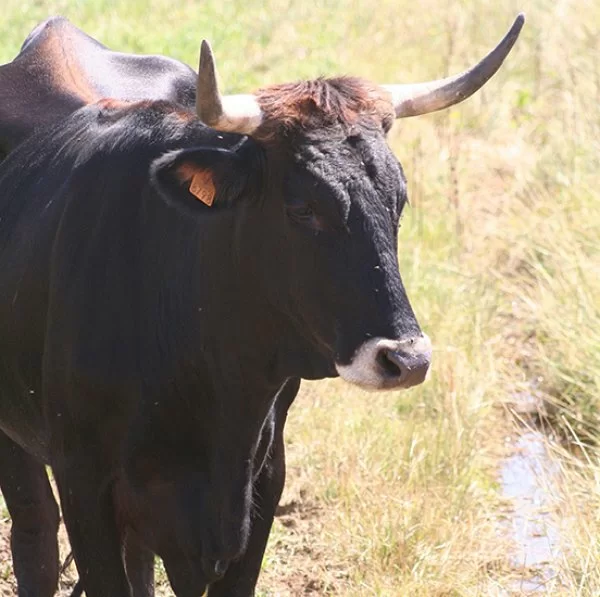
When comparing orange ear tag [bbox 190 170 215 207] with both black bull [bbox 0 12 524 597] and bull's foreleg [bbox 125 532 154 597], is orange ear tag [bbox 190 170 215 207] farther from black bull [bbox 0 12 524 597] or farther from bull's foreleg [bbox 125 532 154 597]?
bull's foreleg [bbox 125 532 154 597]

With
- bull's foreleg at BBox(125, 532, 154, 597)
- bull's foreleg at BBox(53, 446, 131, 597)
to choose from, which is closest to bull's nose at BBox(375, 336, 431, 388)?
bull's foreleg at BBox(53, 446, 131, 597)

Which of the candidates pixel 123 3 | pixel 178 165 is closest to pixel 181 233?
pixel 178 165

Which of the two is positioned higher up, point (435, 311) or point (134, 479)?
point (134, 479)

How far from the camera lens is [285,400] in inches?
198

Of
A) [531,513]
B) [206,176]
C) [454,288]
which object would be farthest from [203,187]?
[454,288]

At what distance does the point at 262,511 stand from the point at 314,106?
4.57 ft

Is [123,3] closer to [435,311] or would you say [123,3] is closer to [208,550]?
[435,311]

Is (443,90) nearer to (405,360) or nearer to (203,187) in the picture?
(203,187)

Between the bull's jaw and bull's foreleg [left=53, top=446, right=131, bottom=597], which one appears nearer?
the bull's jaw

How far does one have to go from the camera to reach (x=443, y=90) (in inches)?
185

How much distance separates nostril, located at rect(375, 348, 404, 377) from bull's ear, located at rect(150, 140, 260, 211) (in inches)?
25.2

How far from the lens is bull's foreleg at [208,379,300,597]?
4.99 m

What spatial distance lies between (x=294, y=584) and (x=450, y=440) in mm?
1120

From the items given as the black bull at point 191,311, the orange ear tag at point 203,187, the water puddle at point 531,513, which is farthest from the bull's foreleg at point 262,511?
the water puddle at point 531,513
